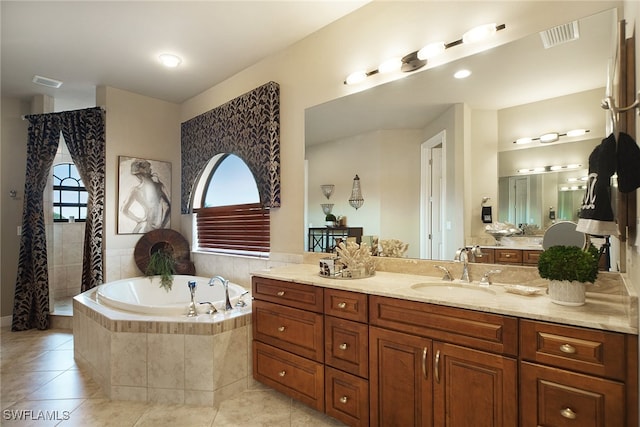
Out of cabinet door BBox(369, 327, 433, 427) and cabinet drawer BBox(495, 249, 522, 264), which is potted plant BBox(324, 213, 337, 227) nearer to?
cabinet door BBox(369, 327, 433, 427)

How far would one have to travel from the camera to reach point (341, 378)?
1820mm

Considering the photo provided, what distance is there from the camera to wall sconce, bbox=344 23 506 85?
1.80 m

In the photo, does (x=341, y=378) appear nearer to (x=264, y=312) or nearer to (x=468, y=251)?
(x=264, y=312)

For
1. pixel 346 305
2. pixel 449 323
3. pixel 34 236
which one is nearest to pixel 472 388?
pixel 449 323

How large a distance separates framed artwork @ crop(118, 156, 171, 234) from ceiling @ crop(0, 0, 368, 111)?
3.05 feet

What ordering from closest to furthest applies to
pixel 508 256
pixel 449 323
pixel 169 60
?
1. pixel 449 323
2. pixel 508 256
3. pixel 169 60

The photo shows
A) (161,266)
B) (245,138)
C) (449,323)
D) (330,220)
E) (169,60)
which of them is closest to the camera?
(449,323)

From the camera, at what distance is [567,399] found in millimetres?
1165

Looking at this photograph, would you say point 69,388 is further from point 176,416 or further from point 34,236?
point 34,236

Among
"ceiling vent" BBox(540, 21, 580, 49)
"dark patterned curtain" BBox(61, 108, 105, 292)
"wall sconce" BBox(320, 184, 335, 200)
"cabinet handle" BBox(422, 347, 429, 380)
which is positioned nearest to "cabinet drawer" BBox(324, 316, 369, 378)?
"cabinet handle" BBox(422, 347, 429, 380)

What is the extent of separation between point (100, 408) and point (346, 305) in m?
1.79

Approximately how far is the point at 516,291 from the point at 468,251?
37cm

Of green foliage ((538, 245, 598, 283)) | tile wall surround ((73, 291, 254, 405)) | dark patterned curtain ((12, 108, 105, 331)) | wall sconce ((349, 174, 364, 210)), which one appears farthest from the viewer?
dark patterned curtain ((12, 108, 105, 331))

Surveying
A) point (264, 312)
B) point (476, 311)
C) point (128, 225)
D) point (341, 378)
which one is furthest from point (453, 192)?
point (128, 225)
